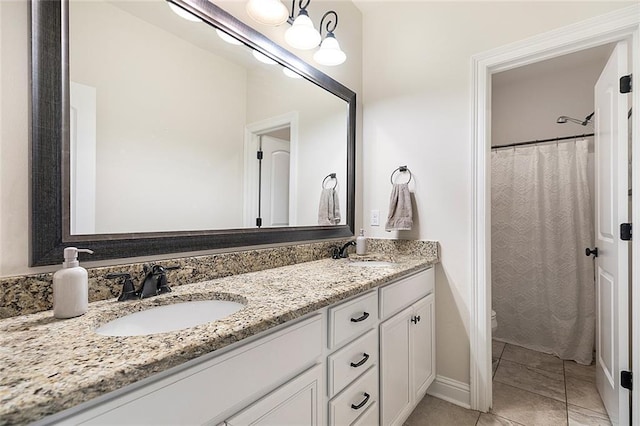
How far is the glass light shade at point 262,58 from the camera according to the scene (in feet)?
5.00

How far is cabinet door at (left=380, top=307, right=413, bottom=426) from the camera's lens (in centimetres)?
135

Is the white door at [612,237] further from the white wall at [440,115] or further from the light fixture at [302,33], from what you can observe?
the light fixture at [302,33]

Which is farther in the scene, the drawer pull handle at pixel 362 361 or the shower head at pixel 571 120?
the shower head at pixel 571 120

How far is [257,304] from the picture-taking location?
0.91m

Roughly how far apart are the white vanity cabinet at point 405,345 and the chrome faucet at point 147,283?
878mm

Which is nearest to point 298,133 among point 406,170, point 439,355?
point 406,170

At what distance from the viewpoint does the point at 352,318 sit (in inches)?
45.6

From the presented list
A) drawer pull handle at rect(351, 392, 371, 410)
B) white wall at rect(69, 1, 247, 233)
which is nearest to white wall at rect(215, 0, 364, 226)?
white wall at rect(69, 1, 247, 233)

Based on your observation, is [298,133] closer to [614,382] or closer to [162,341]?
[162,341]

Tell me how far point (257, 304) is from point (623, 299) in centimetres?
174

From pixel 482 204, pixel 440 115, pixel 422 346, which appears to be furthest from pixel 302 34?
pixel 422 346

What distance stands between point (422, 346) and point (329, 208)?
0.98m

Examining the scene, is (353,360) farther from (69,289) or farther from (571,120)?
(571,120)

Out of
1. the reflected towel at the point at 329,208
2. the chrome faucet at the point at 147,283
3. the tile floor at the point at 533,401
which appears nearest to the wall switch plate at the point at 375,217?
the reflected towel at the point at 329,208
